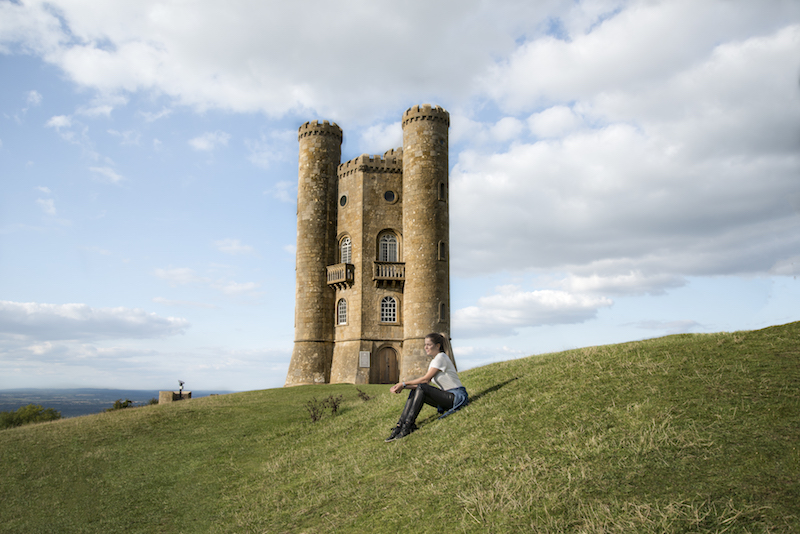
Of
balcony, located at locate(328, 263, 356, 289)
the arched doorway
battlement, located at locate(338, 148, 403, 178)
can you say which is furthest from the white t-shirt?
battlement, located at locate(338, 148, 403, 178)

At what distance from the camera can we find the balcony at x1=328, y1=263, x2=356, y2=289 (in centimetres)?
3791

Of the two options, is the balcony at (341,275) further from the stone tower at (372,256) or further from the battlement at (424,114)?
the battlement at (424,114)

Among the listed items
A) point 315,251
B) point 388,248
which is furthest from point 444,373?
point 315,251

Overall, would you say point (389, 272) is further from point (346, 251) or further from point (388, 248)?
point (346, 251)

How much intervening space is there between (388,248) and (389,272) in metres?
2.14

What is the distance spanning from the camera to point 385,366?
37.2m

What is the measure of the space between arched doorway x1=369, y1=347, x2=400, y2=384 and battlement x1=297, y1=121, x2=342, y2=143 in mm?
16305

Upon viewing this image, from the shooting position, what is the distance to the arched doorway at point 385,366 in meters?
36.8

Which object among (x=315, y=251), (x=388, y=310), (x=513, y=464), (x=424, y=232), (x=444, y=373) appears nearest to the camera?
(x=513, y=464)

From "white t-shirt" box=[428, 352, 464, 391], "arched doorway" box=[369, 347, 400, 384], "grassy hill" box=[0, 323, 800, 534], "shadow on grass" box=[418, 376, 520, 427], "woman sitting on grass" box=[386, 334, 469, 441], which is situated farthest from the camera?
"arched doorway" box=[369, 347, 400, 384]

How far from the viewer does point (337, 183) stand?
4109 cm

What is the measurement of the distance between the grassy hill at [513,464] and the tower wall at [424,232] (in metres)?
17.7

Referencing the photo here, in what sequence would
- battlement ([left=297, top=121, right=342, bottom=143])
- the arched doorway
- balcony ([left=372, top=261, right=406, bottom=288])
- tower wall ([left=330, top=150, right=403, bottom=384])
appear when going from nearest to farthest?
1. the arched doorway
2. tower wall ([left=330, top=150, right=403, bottom=384])
3. balcony ([left=372, top=261, right=406, bottom=288])
4. battlement ([left=297, top=121, right=342, bottom=143])

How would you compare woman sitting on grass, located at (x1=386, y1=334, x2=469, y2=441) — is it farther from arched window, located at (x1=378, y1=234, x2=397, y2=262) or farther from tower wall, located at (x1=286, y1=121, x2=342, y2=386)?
tower wall, located at (x1=286, y1=121, x2=342, y2=386)
